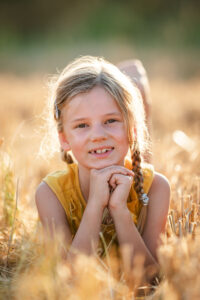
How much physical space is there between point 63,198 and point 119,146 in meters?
0.44

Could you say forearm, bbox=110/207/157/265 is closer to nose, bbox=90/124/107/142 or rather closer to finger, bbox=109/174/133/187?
finger, bbox=109/174/133/187

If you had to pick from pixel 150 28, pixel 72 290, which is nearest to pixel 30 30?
pixel 150 28

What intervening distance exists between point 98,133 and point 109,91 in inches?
9.8

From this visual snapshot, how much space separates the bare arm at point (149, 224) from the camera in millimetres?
2064

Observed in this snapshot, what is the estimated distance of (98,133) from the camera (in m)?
2.12

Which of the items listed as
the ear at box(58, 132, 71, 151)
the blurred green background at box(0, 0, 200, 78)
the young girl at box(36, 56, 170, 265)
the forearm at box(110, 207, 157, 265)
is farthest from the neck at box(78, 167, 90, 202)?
the blurred green background at box(0, 0, 200, 78)

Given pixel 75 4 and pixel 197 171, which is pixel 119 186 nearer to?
pixel 197 171

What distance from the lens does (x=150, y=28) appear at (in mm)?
20328

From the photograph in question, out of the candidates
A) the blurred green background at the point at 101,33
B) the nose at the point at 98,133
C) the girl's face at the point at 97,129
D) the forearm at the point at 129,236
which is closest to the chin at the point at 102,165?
the girl's face at the point at 97,129

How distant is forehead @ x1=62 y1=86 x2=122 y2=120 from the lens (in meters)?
2.17

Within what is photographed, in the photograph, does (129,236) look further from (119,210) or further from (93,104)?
(93,104)

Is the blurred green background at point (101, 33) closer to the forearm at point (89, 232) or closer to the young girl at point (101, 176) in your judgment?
the young girl at point (101, 176)

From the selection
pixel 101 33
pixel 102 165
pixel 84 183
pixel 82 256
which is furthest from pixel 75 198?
pixel 101 33

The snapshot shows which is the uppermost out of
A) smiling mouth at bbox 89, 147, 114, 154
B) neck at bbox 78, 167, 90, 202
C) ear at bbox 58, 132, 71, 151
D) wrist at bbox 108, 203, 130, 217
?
ear at bbox 58, 132, 71, 151
